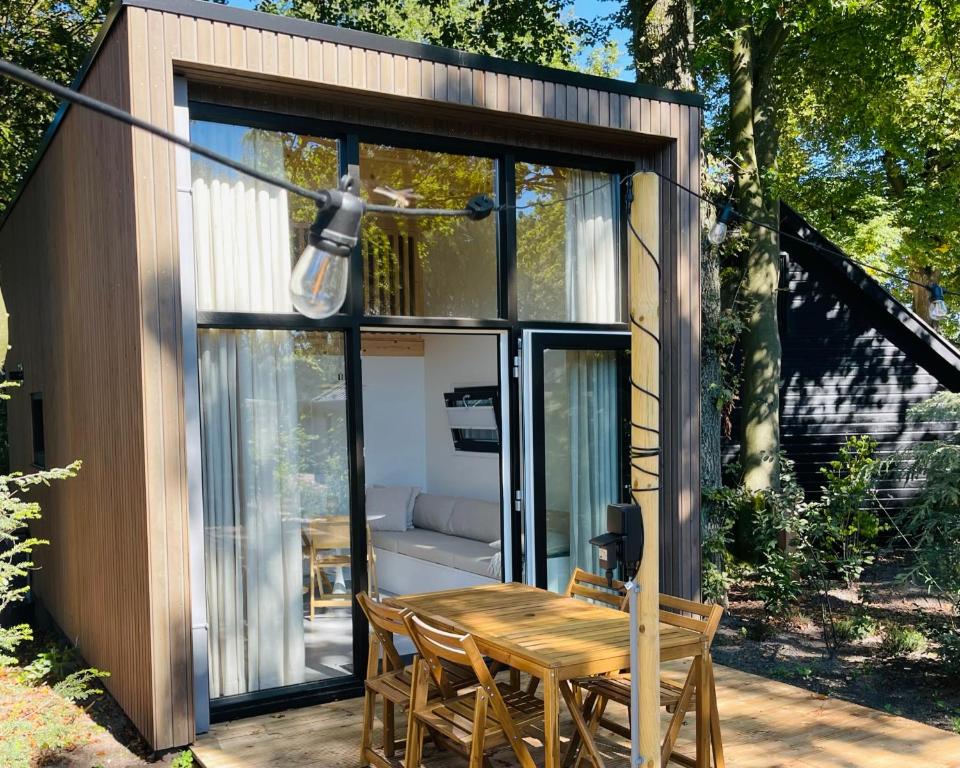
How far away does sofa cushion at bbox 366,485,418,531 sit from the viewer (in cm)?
892

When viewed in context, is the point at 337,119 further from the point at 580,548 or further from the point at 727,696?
the point at 727,696

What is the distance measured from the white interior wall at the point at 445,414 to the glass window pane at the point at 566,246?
8.24 ft

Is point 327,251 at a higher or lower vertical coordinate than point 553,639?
higher

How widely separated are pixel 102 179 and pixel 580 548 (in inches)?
152

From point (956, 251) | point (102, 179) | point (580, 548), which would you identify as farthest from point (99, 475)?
point (956, 251)

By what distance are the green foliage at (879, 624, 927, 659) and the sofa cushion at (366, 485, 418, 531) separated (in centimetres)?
457

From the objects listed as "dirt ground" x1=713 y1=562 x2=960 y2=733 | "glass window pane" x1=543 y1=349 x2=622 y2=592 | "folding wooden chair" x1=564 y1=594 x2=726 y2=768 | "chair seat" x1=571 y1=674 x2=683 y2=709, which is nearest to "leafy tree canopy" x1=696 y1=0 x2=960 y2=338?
"glass window pane" x1=543 y1=349 x2=622 y2=592

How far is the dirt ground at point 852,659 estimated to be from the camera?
527 cm

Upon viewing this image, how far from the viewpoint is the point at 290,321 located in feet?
16.2

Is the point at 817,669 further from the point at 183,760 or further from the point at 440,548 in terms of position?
the point at 183,760

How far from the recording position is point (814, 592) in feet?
25.9

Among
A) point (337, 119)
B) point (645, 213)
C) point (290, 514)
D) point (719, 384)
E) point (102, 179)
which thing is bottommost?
point (290, 514)

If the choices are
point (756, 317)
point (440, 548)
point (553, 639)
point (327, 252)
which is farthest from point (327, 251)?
point (756, 317)

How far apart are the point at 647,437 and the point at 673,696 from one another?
1417 mm
